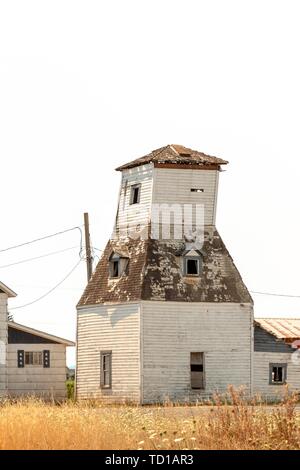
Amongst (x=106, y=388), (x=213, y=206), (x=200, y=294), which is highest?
(x=213, y=206)

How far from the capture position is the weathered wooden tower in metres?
55.3

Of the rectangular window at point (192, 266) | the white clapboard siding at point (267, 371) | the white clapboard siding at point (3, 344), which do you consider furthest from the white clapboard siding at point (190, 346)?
the white clapboard siding at point (3, 344)

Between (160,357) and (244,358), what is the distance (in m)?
4.52

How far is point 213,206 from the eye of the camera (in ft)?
196

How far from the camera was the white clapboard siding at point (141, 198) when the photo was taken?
58.6m

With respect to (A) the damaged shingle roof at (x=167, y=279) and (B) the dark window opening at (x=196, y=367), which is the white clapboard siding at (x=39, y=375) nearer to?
(A) the damaged shingle roof at (x=167, y=279)

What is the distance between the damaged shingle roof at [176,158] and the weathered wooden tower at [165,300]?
6 cm

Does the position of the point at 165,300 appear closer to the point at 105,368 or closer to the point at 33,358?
the point at 105,368

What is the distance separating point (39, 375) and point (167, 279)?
25.3ft

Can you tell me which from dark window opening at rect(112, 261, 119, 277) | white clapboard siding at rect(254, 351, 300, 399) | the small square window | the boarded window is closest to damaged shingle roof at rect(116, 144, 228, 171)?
the small square window

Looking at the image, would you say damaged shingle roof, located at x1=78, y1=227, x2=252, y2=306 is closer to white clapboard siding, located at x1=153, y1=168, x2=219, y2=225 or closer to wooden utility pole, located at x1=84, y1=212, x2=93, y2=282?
wooden utility pole, located at x1=84, y1=212, x2=93, y2=282
